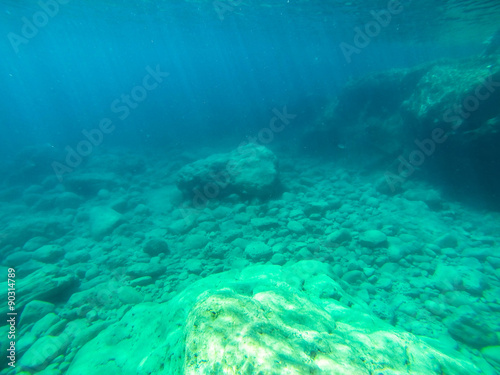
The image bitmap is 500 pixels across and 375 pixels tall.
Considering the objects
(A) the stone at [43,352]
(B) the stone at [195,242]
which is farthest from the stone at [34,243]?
(A) the stone at [43,352]

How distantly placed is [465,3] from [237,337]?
22.2 metres

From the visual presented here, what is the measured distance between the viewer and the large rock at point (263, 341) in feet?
6.32

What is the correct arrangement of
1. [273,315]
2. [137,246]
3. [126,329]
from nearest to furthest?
[273,315] < [126,329] < [137,246]

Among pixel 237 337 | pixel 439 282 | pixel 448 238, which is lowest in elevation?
pixel 448 238

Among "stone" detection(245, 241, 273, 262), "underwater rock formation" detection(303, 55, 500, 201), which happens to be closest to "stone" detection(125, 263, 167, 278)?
"stone" detection(245, 241, 273, 262)

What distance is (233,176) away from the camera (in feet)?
29.7

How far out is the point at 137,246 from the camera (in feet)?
23.6

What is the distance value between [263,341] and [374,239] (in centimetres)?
473

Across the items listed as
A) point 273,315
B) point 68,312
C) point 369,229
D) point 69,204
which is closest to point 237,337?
point 273,315

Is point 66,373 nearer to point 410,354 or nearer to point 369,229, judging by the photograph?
point 410,354

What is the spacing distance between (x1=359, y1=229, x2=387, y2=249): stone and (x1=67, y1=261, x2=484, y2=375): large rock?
2546mm

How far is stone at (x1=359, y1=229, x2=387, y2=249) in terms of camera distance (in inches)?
230

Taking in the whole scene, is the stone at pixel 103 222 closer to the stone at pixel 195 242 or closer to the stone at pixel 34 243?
the stone at pixel 34 243

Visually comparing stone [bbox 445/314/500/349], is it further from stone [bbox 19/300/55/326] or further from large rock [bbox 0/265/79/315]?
large rock [bbox 0/265/79/315]
